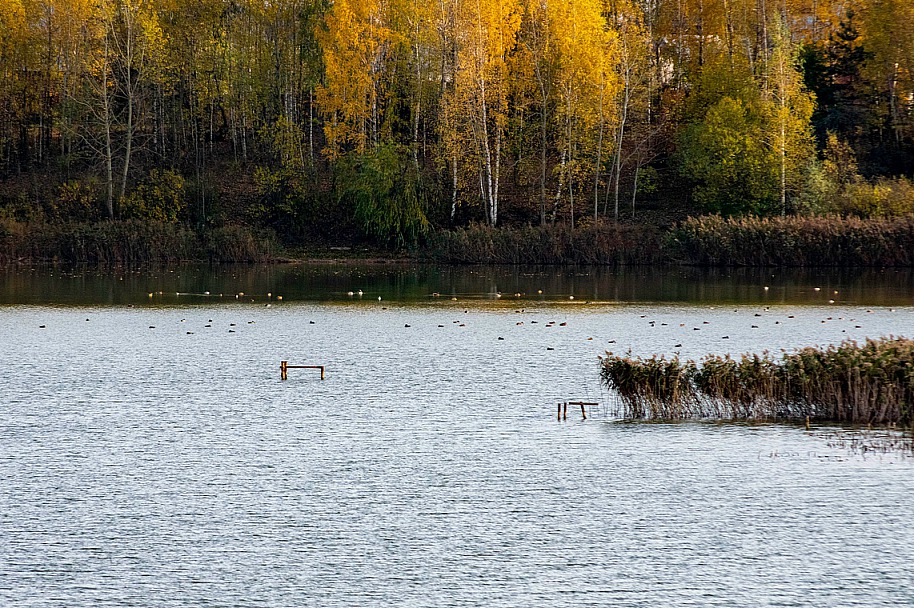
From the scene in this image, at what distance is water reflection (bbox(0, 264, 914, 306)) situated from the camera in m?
49.9

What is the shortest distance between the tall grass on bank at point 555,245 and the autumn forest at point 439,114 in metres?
1.75

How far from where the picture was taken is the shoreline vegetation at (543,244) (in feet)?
219

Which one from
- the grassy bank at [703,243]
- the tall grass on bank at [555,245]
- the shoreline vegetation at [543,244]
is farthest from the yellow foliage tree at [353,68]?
the grassy bank at [703,243]

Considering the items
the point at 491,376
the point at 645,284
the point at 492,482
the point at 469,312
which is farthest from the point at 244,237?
the point at 492,482

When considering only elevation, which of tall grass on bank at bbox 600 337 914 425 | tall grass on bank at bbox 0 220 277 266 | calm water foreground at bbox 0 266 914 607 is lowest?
calm water foreground at bbox 0 266 914 607

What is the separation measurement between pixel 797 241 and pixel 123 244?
41.1 m

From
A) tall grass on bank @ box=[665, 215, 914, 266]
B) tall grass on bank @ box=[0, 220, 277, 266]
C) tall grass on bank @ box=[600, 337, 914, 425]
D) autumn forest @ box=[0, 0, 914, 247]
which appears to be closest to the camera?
tall grass on bank @ box=[600, 337, 914, 425]

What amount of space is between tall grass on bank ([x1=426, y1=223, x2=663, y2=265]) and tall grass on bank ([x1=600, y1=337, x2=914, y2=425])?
48403mm

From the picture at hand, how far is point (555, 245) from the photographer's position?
7219 cm

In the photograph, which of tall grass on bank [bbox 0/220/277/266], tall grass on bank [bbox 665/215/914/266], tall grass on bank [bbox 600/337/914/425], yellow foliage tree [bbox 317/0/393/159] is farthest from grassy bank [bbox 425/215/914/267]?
tall grass on bank [bbox 600/337/914/425]

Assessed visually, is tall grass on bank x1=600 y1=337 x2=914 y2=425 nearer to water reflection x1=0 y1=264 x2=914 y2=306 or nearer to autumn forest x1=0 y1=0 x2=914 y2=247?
water reflection x1=0 y1=264 x2=914 y2=306

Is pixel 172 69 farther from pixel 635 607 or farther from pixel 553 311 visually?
pixel 635 607

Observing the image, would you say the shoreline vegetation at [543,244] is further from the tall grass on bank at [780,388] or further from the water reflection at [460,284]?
the tall grass on bank at [780,388]

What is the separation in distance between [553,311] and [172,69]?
50.7m
